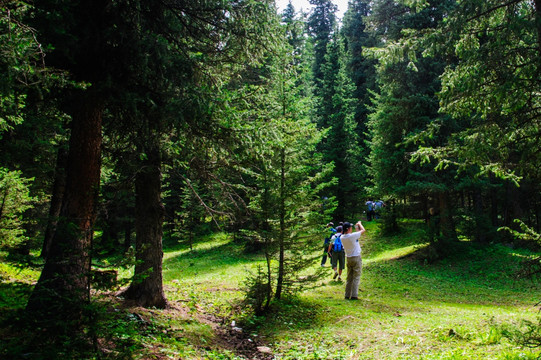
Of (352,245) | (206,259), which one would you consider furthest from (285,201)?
(206,259)

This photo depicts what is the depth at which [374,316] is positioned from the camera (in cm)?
812

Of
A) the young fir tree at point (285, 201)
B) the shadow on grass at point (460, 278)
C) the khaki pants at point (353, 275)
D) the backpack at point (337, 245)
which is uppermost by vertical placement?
the young fir tree at point (285, 201)

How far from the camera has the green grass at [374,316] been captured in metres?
5.43

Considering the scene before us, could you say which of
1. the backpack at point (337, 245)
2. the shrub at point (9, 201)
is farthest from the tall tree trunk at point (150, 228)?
the backpack at point (337, 245)

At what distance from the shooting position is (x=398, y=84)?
17.5 metres

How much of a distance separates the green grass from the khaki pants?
0.37 metres

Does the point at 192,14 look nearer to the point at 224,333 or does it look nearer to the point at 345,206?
the point at 224,333

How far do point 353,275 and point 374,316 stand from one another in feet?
5.52

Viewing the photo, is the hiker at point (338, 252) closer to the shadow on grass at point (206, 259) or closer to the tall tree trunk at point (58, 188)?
the shadow on grass at point (206, 259)

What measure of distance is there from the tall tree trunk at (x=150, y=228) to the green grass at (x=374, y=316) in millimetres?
443

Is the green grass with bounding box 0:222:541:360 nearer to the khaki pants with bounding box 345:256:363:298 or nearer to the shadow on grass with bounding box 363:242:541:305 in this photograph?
the shadow on grass with bounding box 363:242:541:305

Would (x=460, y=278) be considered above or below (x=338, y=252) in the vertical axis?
below

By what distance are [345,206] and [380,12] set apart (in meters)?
13.6

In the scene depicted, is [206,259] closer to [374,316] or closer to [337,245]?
[337,245]
